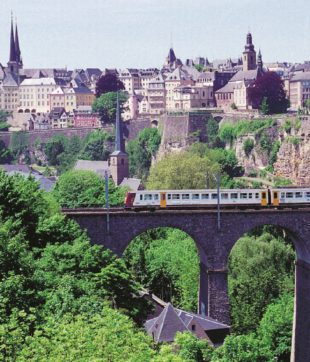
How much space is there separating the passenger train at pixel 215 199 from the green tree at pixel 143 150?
6409cm

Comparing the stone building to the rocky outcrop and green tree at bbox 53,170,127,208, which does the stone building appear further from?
green tree at bbox 53,170,127,208

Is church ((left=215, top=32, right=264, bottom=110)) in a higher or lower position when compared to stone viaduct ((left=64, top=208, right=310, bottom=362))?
higher

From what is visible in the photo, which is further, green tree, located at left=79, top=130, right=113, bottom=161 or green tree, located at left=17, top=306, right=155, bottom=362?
green tree, located at left=79, top=130, right=113, bottom=161

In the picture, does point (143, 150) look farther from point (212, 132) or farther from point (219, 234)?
point (219, 234)

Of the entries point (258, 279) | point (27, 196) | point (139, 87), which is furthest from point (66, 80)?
point (27, 196)

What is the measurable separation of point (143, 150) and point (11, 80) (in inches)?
2903

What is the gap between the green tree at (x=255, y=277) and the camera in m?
54.6

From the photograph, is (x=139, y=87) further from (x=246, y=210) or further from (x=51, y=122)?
(x=246, y=210)

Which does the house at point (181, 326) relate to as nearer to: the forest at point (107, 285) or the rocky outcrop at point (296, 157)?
the forest at point (107, 285)

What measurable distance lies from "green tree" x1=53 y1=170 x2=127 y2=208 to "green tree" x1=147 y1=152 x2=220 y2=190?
9.59m

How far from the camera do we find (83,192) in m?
73.2

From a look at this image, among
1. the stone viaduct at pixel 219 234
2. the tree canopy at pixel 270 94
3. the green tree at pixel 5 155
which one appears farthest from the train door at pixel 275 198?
the green tree at pixel 5 155

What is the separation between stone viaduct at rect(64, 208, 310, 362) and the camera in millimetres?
48656

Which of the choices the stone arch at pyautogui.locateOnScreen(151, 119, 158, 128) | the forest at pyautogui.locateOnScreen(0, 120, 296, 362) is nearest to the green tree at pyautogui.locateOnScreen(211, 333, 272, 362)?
the forest at pyautogui.locateOnScreen(0, 120, 296, 362)
